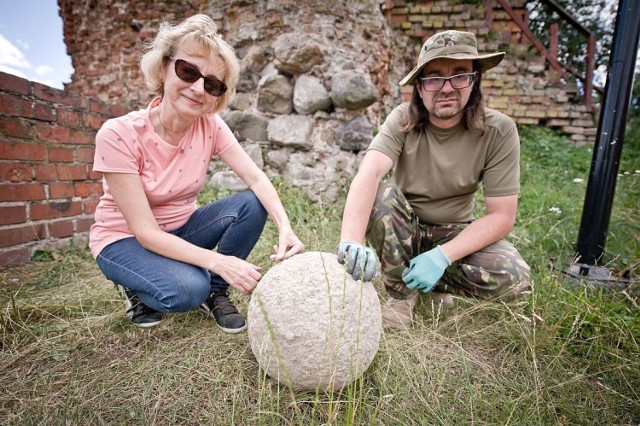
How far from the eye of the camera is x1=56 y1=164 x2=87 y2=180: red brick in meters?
2.81

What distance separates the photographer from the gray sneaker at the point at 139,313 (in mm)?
1896

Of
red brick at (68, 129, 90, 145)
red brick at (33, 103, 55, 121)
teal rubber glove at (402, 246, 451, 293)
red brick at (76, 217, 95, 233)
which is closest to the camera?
teal rubber glove at (402, 246, 451, 293)

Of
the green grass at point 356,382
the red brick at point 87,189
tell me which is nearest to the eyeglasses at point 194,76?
the green grass at point 356,382

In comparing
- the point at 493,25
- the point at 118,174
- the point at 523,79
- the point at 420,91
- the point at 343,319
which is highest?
the point at 493,25

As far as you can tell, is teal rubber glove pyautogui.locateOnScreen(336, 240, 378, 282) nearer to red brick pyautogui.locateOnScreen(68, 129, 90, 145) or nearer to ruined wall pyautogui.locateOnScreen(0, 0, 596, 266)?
ruined wall pyautogui.locateOnScreen(0, 0, 596, 266)

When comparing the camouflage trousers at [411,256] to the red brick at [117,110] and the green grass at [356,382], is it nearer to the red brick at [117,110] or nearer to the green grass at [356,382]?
the green grass at [356,382]

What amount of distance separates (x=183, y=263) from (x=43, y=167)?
178 centimetres

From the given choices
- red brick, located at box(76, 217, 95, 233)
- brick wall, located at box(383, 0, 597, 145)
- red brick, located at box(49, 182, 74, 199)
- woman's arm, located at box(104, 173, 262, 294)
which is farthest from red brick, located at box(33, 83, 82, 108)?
brick wall, located at box(383, 0, 597, 145)

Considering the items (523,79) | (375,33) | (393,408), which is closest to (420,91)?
(393,408)

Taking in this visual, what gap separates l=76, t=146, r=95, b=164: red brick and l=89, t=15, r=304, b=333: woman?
143cm

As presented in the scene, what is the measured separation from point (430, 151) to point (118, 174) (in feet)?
5.50

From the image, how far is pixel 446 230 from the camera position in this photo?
7.33 ft

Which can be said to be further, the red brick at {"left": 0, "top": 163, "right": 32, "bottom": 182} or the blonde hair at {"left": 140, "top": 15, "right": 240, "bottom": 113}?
the red brick at {"left": 0, "top": 163, "right": 32, "bottom": 182}

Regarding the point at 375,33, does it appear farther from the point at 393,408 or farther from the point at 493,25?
the point at 393,408
